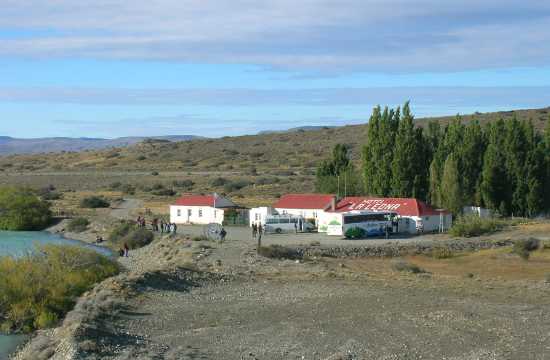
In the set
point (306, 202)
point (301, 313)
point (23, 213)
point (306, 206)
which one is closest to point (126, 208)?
point (23, 213)

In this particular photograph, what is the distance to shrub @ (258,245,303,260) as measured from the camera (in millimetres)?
41750

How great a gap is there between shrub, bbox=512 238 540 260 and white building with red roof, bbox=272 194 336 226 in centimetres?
1130

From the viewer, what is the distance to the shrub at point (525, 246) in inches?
1772

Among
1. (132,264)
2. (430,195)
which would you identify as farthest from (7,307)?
(430,195)

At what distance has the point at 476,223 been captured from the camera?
51.9 metres

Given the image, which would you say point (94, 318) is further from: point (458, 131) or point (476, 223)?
point (458, 131)

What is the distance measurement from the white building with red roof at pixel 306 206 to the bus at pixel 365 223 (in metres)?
2.85

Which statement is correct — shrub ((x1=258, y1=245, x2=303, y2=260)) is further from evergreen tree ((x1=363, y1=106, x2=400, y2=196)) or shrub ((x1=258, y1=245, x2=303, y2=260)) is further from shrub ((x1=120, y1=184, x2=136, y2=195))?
shrub ((x1=120, y1=184, x2=136, y2=195))

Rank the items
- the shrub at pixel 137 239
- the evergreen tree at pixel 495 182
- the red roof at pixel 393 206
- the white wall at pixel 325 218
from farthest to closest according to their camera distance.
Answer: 1. the evergreen tree at pixel 495 182
2. the red roof at pixel 393 206
3. the shrub at pixel 137 239
4. the white wall at pixel 325 218

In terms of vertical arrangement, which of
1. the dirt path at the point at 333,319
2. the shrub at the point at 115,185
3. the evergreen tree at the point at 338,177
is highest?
the evergreen tree at the point at 338,177

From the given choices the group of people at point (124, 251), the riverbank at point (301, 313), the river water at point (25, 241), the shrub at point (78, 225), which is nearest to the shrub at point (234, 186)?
the shrub at point (78, 225)

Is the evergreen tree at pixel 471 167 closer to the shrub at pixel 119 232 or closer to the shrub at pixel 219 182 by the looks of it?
the shrub at pixel 119 232

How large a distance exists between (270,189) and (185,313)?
60.8m

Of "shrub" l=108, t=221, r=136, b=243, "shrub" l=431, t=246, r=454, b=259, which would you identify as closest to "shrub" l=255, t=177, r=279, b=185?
"shrub" l=108, t=221, r=136, b=243
